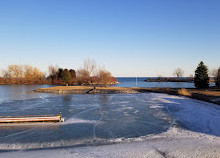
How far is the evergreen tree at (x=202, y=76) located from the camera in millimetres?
33531

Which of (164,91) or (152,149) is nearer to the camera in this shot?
(152,149)

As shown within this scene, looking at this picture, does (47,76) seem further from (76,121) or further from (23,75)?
(76,121)

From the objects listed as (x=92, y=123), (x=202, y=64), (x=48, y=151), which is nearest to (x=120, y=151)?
(x=48, y=151)

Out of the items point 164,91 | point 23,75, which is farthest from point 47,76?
point 164,91

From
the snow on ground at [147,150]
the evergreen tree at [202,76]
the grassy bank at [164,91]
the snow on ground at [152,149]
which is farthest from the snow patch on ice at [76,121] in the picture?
the evergreen tree at [202,76]

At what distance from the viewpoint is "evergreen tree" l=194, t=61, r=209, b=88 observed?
33.5m

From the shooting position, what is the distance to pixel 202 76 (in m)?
33.5

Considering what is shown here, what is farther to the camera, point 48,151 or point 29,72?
point 29,72

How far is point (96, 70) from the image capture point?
75.5 m

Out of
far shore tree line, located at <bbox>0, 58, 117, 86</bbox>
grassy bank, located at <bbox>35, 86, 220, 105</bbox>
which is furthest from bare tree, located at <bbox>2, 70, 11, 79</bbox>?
grassy bank, located at <bbox>35, 86, 220, 105</bbox>

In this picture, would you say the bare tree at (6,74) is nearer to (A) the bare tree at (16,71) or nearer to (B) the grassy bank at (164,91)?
(A) the bare tree at (16,71)

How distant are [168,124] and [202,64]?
2895 centimetres

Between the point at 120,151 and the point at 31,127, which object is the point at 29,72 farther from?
the point at 120,151

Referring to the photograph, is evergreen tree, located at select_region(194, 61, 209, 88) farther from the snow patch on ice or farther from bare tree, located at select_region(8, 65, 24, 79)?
bare tree, located at select_region(8, 65, 24, 79)
